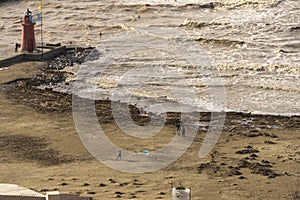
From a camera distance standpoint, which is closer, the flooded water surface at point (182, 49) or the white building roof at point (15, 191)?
the white building roof at point (15, 191)

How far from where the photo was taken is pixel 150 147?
2130 centimetres

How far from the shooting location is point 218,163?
1994 centimetres

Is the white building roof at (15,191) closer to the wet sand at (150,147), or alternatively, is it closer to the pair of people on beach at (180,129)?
the wet sand at (150,147)

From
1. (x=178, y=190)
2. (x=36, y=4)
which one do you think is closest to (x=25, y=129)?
(x=178, y=190)

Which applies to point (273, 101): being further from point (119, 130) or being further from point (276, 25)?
point (276, 25)

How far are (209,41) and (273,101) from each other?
11.9 meters

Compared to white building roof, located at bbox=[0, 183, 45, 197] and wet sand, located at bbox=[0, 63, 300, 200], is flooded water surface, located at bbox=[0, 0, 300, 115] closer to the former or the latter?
wet sand, located at bbox=[0, 63, 300, 200]

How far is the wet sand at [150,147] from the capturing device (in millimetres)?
17812

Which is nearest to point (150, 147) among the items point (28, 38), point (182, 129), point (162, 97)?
point (182, 129)

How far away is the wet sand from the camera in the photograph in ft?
58.4

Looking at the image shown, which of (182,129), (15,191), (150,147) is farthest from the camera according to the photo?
(182,129)

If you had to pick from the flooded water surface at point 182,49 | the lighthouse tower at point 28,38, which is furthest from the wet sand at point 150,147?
the lighthouse tower at point 28,38

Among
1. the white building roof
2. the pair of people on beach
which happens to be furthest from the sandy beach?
the white building roof

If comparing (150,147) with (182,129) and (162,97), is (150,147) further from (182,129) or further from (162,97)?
(162,97)
